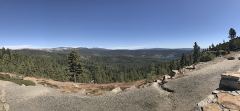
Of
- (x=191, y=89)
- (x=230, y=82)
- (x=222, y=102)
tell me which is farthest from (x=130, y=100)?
(x=222, y=102)

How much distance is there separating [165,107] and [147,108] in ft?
6.85

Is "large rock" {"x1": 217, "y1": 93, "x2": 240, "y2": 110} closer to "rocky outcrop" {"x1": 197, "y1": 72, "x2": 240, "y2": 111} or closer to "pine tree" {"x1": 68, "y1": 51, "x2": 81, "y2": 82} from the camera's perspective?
"rocky outcrop" {"x1": 197, "y1": 72, "x2": 240, "y2": 111}

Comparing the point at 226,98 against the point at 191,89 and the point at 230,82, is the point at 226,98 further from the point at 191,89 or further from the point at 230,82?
the point at 191,89

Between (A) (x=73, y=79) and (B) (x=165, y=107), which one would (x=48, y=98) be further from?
(A) (x=73, y=79)

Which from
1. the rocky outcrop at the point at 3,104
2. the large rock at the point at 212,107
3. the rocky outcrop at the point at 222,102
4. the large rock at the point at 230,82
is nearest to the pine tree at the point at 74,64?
the rocky outcrop at the point at 3,104

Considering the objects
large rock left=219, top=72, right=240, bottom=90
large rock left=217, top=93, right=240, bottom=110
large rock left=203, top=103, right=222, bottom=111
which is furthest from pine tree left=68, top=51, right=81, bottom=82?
large rock left=203, top=103, right=222, bottom=111

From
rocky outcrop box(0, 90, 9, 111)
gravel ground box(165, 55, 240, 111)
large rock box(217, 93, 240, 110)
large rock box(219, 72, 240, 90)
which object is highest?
large rock box(219, 72, 240, 90)

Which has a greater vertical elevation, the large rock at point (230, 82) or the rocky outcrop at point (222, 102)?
the large rock at point (230, 82)

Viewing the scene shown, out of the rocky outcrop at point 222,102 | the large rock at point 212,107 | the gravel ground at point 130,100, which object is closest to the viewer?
the large rock at point 212,107

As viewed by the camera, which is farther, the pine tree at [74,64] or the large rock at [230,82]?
the pine tree at [74,64]

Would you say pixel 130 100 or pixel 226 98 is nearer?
pixel 226 98

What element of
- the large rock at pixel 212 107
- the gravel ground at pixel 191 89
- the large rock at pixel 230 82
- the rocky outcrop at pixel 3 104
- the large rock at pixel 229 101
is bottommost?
the rocky outcrop at pixel 3 104

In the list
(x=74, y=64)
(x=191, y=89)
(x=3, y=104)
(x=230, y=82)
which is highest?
(x=230, y=82)

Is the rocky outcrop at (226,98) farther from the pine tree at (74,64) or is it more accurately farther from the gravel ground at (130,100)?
the pine tree at (74,64)
